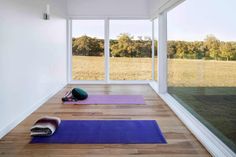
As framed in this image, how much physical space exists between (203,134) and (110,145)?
104cm

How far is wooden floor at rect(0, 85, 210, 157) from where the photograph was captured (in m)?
2.71

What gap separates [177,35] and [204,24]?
1415mm

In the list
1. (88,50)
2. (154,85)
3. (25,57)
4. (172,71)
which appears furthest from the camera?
(88,50)

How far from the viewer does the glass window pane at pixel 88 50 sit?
7.62 metres

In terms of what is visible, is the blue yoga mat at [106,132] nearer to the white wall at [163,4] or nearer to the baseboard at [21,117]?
the baseboard at [21,117]

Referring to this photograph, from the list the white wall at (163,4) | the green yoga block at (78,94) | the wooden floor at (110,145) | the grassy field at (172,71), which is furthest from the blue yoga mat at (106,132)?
the white wall at (163,4)

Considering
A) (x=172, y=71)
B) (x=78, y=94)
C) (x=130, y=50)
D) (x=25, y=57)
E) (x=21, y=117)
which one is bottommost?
Answer: (x=21, y=117)

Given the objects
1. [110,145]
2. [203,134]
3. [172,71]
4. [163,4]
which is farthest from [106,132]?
[163,4]

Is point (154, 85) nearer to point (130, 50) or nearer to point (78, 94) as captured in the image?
point (130, 50)

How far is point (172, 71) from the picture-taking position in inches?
207

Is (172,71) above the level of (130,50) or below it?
below

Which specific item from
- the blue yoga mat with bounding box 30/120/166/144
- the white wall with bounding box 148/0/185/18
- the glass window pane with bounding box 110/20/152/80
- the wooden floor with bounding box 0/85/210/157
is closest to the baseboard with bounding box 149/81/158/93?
the glass window pane with bounding box 110/20/152/80

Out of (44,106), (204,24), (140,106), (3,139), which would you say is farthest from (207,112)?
(44,106)

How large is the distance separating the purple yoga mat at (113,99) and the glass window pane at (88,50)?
2.09m
